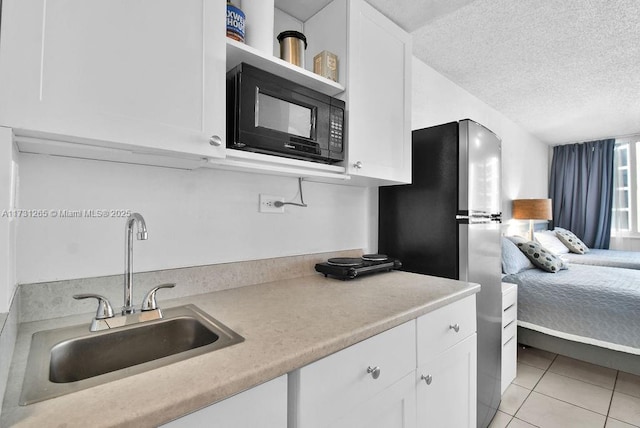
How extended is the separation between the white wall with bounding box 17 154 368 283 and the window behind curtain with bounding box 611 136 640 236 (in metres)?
5.83

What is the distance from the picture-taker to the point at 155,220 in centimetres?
114

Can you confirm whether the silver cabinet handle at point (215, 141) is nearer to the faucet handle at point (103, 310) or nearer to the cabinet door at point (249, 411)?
the faucet handle at point (103, 310)

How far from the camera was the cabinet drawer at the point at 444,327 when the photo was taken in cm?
114

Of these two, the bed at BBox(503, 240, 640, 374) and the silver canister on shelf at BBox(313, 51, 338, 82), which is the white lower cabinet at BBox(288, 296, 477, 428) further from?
the bed at BBox(503, 240, 640, 374)

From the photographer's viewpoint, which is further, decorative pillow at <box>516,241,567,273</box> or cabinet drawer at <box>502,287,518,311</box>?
decorative pillow at <box>516,241,567,273</box>

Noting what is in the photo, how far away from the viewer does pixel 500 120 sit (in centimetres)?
379

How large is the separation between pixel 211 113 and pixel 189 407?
78 cm

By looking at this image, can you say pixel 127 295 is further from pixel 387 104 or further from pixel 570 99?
pixel 570 99

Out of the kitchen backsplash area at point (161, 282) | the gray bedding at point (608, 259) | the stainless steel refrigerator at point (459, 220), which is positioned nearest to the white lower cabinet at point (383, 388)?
the stainless steel refrigerator at point (459, 220)

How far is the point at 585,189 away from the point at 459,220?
5117 mm

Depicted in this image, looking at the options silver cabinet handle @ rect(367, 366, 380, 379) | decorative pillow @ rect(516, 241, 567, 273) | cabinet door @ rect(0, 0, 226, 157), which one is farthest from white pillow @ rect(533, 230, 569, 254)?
cabinet door @ rect(0, 0, 226, 157)

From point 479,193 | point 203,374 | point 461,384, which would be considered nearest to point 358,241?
point 479,193

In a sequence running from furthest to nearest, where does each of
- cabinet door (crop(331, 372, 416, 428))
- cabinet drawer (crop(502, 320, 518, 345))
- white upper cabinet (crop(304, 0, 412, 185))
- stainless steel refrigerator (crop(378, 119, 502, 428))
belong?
cabinet drawer (crop(502, 320, 518, 345)) → stainless steel refrigerator (crop(378, 119, 502, 428)) → white upper cabinet (crop(304, 0, 412, 185)) → cabinet door (crop(331, 372, 416, 428))

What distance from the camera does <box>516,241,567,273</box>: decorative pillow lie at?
9.78 feet
